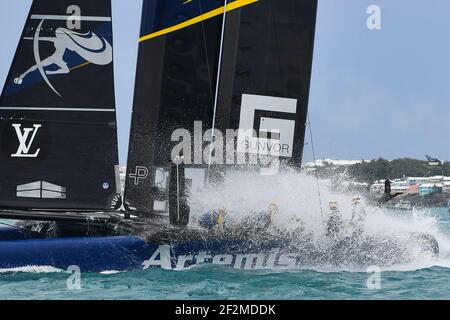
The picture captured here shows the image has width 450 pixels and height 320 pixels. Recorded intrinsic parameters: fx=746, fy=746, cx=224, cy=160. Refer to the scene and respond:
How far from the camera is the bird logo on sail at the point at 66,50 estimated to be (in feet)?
25.9

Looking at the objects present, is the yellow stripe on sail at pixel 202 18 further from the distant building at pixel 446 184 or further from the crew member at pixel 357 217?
the distant building at pixel 446 184

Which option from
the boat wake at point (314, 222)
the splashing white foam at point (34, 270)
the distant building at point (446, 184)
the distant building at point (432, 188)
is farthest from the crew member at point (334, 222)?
the distant building at point (446, 184)

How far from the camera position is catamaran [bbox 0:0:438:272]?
750cm

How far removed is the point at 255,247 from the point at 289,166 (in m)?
1.44

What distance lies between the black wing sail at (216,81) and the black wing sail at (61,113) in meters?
0.53

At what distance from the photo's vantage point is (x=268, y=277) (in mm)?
7152

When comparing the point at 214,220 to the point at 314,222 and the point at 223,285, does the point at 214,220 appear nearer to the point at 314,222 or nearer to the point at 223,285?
the point at 314,222

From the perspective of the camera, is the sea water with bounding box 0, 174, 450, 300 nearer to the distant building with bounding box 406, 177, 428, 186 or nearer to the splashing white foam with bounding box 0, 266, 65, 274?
the splashing white foam with bounding box 0, 266, 65, 274

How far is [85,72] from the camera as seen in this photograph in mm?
8023

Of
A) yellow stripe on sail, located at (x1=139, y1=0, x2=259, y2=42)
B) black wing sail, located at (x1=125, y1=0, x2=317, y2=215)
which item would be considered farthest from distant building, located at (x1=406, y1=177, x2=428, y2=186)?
yellow stripe on sail, located at (x1=139, y1=0, x2=259, y2=42)

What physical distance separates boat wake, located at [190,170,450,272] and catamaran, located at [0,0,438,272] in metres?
0.03

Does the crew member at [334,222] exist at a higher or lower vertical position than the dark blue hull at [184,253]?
higher
